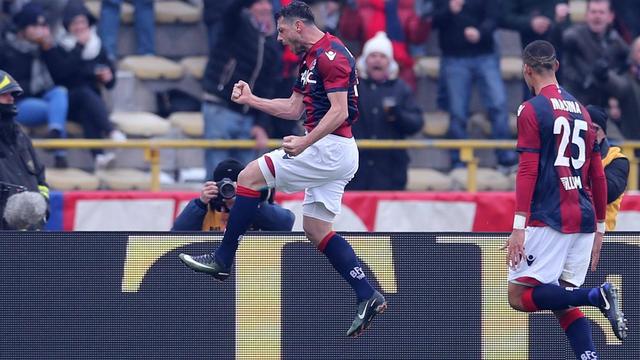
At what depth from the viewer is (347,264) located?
31.2 feet

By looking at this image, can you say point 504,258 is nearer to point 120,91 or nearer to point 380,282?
point 380,282

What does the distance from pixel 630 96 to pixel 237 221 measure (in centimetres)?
639

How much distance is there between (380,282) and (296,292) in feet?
1.84

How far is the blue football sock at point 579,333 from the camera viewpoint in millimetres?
9367

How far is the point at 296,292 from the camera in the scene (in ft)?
33.2

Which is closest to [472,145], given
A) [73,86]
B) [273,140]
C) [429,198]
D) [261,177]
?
[429,198]

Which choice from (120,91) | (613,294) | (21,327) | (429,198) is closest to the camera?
(613,294)

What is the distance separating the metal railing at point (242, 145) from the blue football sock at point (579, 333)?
4.46m

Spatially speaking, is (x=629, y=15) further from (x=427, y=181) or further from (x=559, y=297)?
(x=559, y=297)

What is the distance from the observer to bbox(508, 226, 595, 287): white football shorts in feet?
30.3

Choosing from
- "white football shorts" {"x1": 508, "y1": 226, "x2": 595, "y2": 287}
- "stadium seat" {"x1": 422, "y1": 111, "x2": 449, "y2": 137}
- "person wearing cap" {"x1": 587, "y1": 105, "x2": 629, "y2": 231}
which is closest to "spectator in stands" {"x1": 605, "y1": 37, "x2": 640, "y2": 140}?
"stadium seat" {"x1": 422, "y1": 111, "x2": 449, "y2": 137}

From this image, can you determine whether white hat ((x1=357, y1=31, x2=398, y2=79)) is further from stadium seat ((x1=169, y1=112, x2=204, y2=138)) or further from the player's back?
the player's back

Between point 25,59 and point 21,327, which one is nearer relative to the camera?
point 21,327

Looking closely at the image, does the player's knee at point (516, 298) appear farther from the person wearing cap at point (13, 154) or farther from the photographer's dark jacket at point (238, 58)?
the photographer's dark jacket at point (238, 58)
